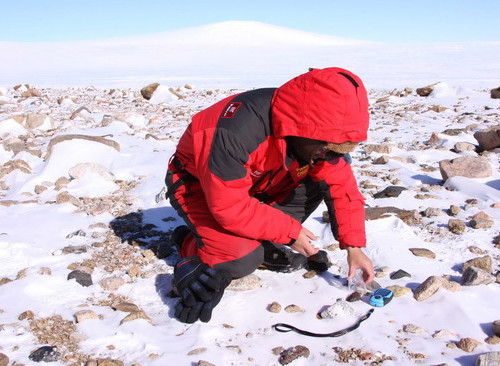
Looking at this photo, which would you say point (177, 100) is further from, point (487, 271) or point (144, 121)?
point (487, 271)

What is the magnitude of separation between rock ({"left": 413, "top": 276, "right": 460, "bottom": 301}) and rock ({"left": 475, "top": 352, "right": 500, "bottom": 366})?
19.2 inches

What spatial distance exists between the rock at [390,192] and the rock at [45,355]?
7.50 feet

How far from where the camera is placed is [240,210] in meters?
2.00

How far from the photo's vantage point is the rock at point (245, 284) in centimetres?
225

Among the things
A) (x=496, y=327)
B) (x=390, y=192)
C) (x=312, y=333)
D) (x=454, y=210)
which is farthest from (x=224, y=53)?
(x=496, y=327)

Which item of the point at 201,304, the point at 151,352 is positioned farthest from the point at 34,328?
the point at 201,304

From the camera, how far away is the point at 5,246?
8.52ft

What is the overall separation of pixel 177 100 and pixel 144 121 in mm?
2935

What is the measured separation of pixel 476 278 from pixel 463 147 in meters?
2.61

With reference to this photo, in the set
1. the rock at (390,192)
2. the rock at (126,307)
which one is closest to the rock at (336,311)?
the rock at (126,307)

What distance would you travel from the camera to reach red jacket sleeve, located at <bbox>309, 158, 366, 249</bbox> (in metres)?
2.25

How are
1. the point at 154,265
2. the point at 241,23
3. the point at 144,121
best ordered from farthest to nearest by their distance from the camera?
the point at 241,23, the point at 144,121, the point at 154,265

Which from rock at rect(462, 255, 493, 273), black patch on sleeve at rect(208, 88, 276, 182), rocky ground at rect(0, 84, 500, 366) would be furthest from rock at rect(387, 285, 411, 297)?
black patch on sleeve at rect(208, 88, 276, 182)

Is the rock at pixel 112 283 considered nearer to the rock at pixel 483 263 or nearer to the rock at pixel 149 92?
the rock at pixel 483 263
